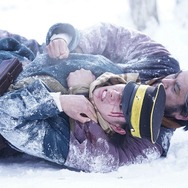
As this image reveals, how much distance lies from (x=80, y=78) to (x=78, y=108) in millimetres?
204

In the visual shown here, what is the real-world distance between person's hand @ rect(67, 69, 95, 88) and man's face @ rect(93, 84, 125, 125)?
0.14 metres

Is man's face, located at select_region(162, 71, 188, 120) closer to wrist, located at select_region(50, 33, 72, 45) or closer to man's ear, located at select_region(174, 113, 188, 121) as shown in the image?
man's ear, located at select_region(174, 113, 188, 121)

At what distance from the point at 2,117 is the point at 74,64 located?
1.37ft

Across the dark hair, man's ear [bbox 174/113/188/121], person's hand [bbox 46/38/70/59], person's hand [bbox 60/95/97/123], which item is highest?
person's hand [bbox 46/38/70/59]

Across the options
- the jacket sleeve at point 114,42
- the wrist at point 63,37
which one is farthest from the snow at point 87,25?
the wrist at point 63,37

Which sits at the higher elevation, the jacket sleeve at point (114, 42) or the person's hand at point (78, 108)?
the jacket sleeve at point (114, 42)

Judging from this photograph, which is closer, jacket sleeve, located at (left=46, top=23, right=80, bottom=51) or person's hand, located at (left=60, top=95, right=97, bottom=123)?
person's hand, located at (left=60, top=95, right=97, bottom=123)

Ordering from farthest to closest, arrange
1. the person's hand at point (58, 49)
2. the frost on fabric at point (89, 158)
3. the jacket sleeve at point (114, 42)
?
the jacket sleeve at point (114, 42) < the person's hand at point (58, 49) < the frost on fabric at point (89, 158)

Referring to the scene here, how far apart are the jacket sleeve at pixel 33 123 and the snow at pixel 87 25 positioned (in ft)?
0.26

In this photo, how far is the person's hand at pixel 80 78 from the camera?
1.63 meters

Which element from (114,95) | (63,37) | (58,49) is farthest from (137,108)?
(63,37)

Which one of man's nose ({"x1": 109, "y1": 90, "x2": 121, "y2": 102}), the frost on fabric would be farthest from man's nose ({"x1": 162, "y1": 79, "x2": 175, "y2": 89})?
the frost on fabric

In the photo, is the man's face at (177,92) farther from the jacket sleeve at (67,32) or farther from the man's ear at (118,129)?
the jacket sleeve at (67,32)

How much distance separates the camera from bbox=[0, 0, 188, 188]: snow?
1222mm
